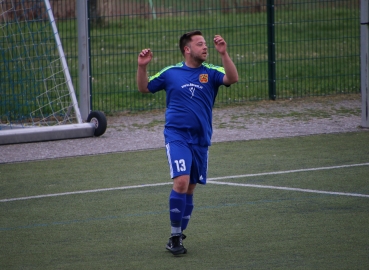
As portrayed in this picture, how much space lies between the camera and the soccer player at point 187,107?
21.5 feet

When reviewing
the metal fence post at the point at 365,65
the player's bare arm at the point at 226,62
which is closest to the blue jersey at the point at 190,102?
the player's bare arm at the point at 226,62

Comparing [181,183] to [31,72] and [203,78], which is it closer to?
[203,78]

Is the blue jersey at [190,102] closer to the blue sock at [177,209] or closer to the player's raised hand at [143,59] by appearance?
the player's raised hand at [143,59]

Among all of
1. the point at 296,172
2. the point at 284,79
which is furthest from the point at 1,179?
the point at 284,79

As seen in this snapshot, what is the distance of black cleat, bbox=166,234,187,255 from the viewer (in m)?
6.45

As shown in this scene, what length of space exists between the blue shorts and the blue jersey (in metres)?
0.06

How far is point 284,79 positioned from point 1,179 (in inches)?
301

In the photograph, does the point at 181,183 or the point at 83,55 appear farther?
the point at 83,55

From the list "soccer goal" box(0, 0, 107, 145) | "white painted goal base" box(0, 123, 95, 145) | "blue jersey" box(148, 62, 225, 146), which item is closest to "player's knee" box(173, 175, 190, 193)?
"blue jersey" box(148, 62, 225, 146)

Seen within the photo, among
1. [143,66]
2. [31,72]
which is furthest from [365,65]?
[143,66]

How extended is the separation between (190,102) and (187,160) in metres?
0.51

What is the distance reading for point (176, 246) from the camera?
6.47 m

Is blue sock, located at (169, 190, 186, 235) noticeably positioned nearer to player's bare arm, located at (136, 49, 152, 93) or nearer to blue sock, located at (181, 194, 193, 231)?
blue sock, located at (181, 194, 193, 231)

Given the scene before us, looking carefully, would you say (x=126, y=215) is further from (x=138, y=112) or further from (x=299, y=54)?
(x=299, y=54)
